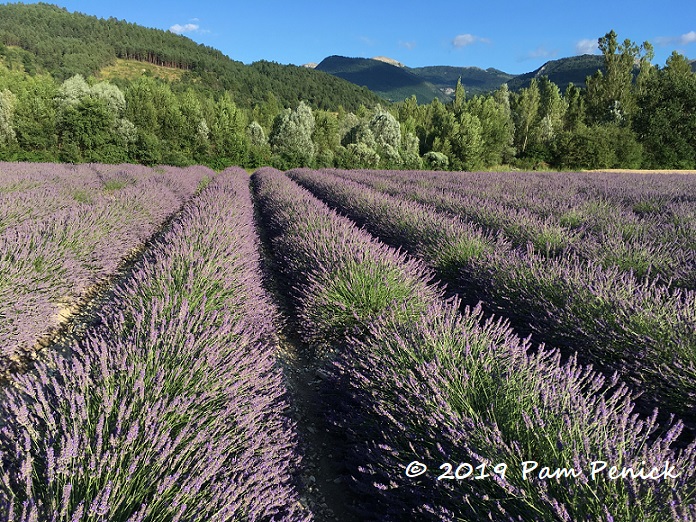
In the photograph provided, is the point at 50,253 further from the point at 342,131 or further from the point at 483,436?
the point at 342,131

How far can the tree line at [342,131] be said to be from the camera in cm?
2470

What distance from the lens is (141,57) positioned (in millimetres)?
112188

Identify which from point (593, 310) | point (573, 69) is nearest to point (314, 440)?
point (593, 310)

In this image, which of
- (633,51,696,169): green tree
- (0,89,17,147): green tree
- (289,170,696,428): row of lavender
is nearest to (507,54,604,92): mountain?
(633,51,696,169): green tree

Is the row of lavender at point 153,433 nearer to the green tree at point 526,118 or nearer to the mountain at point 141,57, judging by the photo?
the green tree at point 526,118

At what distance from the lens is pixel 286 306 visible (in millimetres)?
3977

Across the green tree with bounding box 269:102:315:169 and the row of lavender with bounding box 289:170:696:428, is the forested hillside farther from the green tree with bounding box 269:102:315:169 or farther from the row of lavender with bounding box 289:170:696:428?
the row of lavender with bounding box 289:170:696:428

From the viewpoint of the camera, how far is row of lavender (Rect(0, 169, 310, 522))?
1.04 m

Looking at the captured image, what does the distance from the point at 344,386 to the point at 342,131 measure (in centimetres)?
3853

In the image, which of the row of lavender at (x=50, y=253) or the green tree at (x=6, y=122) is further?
the green tree at (x=6, y=122)

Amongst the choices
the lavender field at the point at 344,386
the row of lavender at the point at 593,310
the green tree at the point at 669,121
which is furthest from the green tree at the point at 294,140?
the green tree at the point at 669,121

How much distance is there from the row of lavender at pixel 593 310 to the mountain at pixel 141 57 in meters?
82.6

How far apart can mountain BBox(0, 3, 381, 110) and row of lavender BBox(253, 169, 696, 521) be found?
8432cm

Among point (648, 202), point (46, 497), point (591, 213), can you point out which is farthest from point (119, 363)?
point (648, 202)
